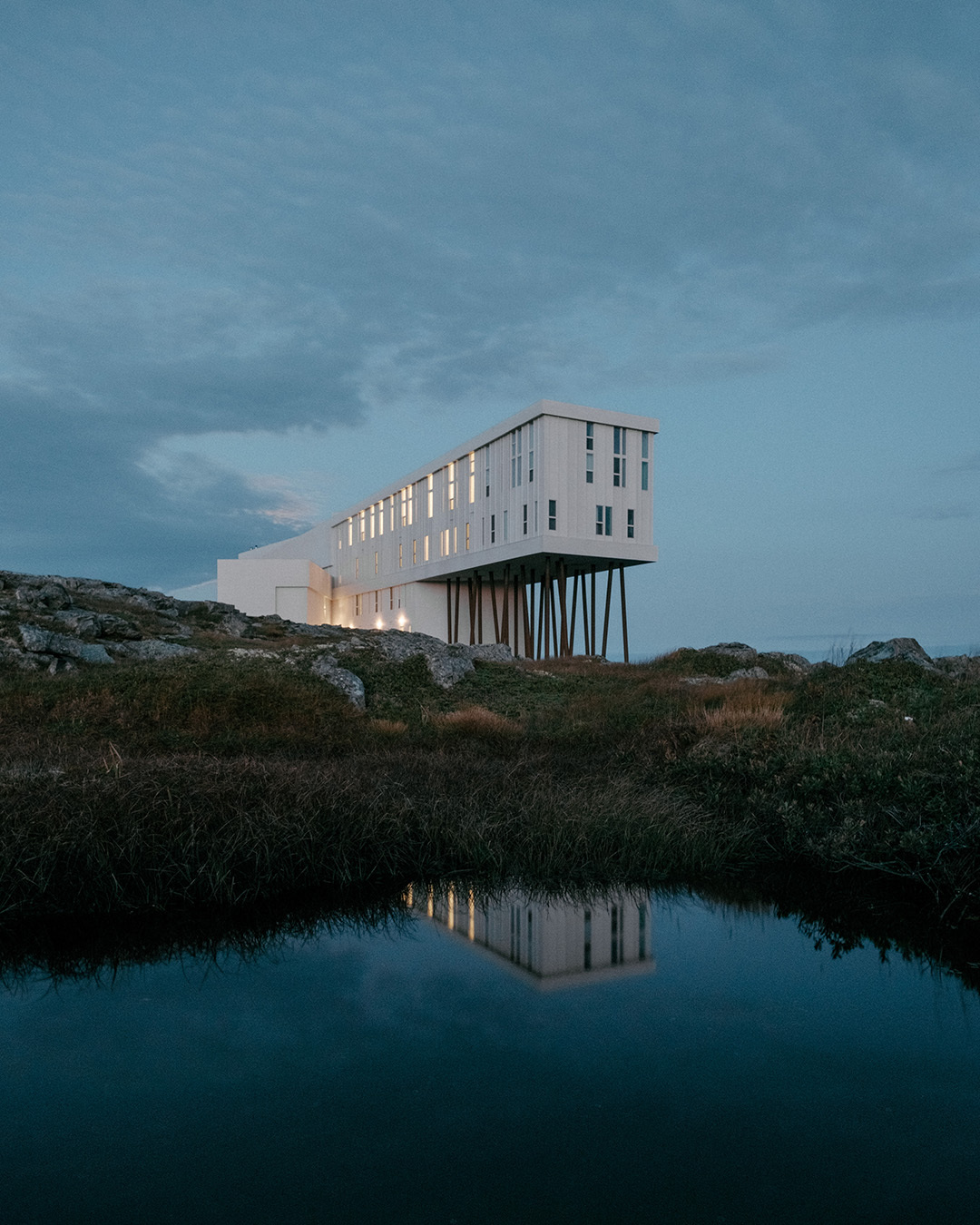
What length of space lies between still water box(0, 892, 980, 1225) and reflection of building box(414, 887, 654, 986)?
0.12ft

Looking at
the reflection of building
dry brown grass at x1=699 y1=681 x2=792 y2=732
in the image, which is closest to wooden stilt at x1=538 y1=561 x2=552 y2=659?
A: dry brown grass at x1=699 y1=681 x2=792 y2=732

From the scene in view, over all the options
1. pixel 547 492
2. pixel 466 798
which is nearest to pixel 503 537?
pixel 547 492

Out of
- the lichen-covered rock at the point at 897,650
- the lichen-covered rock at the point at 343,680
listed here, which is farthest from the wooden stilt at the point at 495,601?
the lichen-covered rock at the point at 343,680

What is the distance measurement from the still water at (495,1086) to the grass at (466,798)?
3.83 ft

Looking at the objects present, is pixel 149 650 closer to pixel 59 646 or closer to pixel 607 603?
pixel 59 646

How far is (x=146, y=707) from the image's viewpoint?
13.1m

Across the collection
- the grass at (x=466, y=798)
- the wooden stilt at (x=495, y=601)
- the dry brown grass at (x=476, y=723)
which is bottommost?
the grass at (x=466, y=798)

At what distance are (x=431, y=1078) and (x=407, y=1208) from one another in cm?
89

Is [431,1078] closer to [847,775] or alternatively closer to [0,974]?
[0,974]

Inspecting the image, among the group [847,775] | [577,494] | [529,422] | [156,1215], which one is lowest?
[156,1215]

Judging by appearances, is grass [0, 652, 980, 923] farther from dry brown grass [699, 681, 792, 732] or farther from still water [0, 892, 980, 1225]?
still water [0, 892, 980, 1225]

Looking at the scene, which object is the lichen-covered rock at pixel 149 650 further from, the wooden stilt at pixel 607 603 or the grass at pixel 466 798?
the wooden stilt at pixel 607 603

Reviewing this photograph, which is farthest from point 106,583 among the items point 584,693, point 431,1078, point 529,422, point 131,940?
point 431,1078

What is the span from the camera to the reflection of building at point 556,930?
5.34 m
